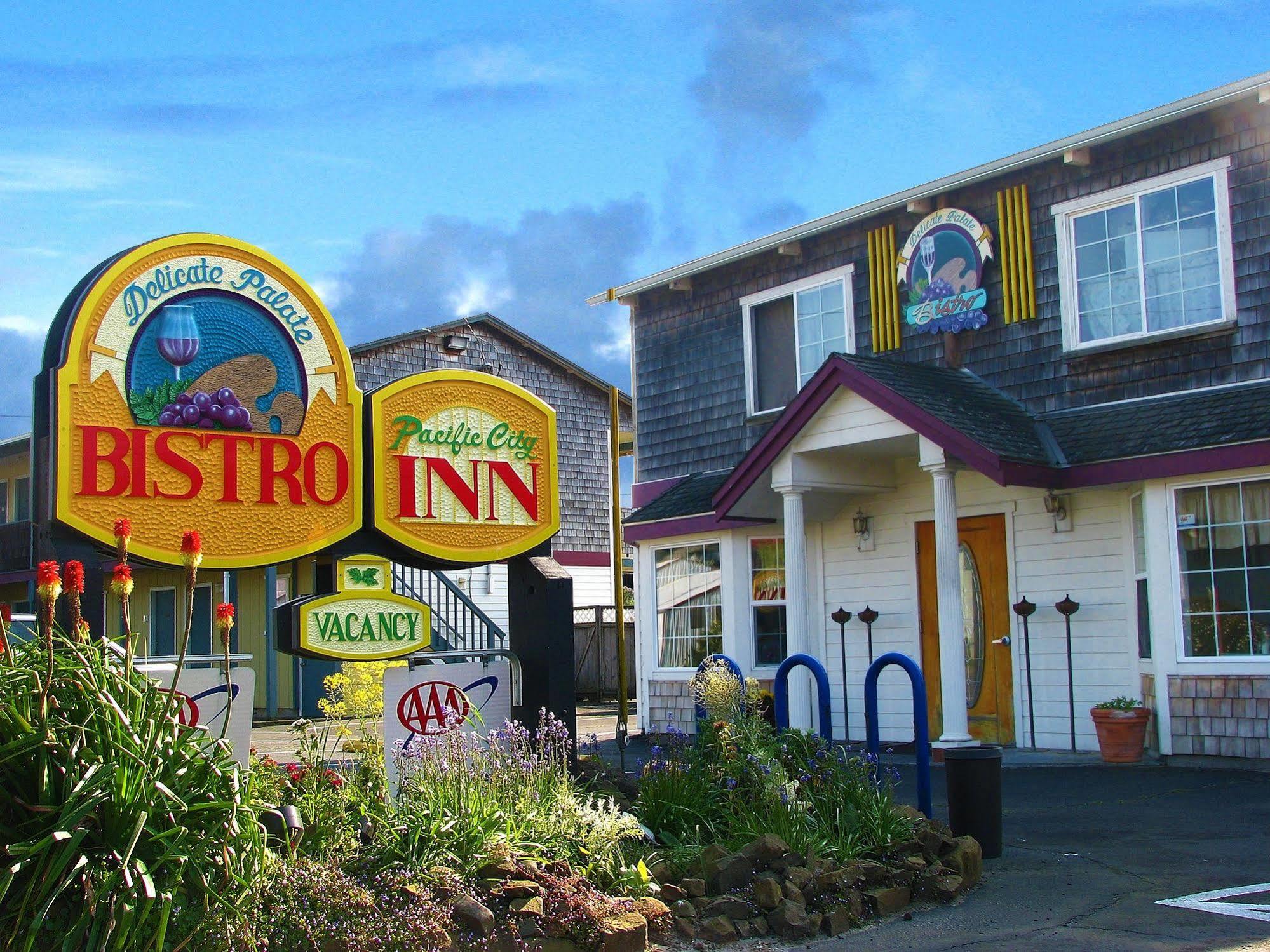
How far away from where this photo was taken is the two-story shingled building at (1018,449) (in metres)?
11.1

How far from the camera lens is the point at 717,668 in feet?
26.7

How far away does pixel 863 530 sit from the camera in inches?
555

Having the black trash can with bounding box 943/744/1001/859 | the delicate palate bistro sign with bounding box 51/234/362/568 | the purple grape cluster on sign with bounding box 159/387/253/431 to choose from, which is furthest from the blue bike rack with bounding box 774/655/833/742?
the purple grape cluster on sign with bounding box 159/387/253/431

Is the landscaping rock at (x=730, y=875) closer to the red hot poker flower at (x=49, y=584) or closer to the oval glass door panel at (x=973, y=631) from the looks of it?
the red hot poker flower at (x=49, y=584)

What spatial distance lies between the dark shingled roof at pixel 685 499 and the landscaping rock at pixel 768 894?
29.7ft

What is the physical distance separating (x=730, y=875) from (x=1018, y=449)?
670cm

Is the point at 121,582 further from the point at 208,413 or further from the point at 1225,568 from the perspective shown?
the point at 1225,568

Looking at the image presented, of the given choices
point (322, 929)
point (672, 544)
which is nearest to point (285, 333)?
point (322, 929)

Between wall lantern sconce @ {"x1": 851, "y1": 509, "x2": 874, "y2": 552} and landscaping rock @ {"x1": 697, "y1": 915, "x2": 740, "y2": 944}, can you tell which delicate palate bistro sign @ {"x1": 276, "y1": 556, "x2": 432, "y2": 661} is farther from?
wall lantern sconce @ {"x1": 851, "y1": 509, "x2": 874, "y2": 552}

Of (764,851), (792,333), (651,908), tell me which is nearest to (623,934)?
(651,908)

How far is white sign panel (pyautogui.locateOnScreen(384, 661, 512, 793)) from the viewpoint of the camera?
23.4 ft

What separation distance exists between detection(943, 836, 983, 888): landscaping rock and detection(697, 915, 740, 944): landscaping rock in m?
1.50

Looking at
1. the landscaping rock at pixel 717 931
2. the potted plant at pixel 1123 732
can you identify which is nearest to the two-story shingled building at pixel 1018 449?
the potted plant at pixel 1123 732

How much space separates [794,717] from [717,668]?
18.7 feet
